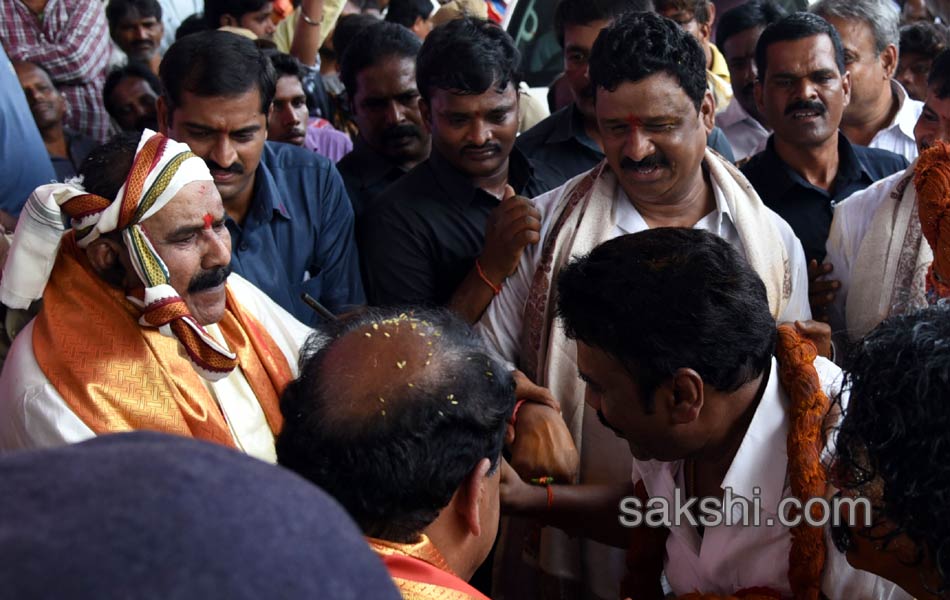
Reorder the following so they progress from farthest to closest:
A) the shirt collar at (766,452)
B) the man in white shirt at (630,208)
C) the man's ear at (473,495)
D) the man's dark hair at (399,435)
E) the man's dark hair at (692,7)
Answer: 1. the man's dark hair at (692,7)
2. the man in white shirt at (630,208)
3. the shirt collar at (766,452)
4. the man's ear at (473,495)
5. the man's dark hair at (399,435)

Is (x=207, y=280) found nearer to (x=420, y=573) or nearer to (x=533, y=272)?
(x=533, y=272)

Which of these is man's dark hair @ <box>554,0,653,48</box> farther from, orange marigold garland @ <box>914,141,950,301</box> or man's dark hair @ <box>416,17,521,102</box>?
orange marigold garland @ <box>914,141,950,301</box>

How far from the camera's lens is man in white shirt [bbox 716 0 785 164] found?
4.58 metres

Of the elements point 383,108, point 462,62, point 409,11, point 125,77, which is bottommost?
point 125,77

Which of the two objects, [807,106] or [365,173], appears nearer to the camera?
[807,106]

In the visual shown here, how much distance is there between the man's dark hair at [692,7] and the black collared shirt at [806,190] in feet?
4.03

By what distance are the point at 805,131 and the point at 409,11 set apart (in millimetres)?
2946

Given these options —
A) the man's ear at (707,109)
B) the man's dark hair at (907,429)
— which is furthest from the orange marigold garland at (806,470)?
the man's ear at (707,109)

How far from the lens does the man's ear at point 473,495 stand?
164cm

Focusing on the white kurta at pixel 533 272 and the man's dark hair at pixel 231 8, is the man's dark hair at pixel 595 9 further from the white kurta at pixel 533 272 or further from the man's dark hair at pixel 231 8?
the man's dark hair at pixel 231 8

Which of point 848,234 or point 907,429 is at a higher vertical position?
point 907,429

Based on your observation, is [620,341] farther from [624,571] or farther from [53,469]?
[53,469]

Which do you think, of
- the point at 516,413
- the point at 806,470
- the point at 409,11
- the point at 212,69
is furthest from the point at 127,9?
the point at 806,470

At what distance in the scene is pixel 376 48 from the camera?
12.4 feet
